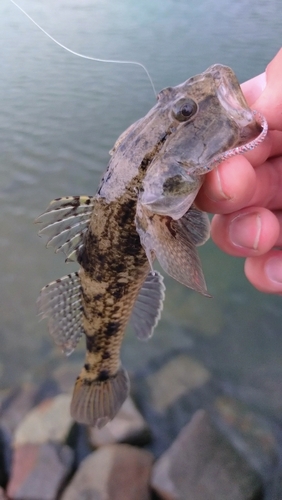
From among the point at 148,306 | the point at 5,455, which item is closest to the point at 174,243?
the point at 148,306

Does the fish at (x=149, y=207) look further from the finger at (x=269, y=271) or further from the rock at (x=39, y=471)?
the rock at (x=39, y=471)

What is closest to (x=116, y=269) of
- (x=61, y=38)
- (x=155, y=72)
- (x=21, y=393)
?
(x=21, y=393)

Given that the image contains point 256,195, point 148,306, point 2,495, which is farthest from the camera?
point 2,495

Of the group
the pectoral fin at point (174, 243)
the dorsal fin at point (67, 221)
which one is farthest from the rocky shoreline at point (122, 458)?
the pectoral fin at point (174, 243)

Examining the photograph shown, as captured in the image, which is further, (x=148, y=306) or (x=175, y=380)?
(x=175, y=380)

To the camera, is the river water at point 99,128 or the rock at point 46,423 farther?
the river water at point 99,128

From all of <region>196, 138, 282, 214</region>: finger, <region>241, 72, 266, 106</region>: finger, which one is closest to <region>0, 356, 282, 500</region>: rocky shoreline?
<region>196, 138, 282, 214</region>: finger

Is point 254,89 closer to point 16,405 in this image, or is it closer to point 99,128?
point 16,405
